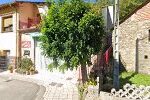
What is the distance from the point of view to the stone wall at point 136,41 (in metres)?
16.9

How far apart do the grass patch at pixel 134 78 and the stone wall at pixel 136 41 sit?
665mm

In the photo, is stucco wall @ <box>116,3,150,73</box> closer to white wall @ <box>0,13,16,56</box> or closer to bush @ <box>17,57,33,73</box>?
bush @ <box>17,57,33,73</box>

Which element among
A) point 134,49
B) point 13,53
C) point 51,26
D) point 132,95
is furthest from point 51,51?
point 13,53

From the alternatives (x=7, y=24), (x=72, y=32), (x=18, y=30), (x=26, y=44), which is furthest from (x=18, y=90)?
(x=7, y=24)

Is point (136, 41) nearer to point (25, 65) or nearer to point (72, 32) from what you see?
point (72, 32)

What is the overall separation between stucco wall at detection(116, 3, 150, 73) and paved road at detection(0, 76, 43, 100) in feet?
16.3

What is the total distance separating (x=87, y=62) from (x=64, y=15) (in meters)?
2.32

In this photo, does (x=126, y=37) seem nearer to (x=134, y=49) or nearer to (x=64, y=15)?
(x=134, y=49)

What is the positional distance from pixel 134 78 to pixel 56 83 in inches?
170

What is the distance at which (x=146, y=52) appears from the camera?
55.3 feet

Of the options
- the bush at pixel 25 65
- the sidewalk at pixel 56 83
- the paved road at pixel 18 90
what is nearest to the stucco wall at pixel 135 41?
the sidewalk at pixel 56 83

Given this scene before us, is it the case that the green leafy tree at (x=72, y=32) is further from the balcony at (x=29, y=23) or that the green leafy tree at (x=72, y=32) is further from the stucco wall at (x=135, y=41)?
the balcony at (x=29, y=23)

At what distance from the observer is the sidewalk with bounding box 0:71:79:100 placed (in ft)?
48.6

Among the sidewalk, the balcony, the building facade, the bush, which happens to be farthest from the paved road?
the balcony
